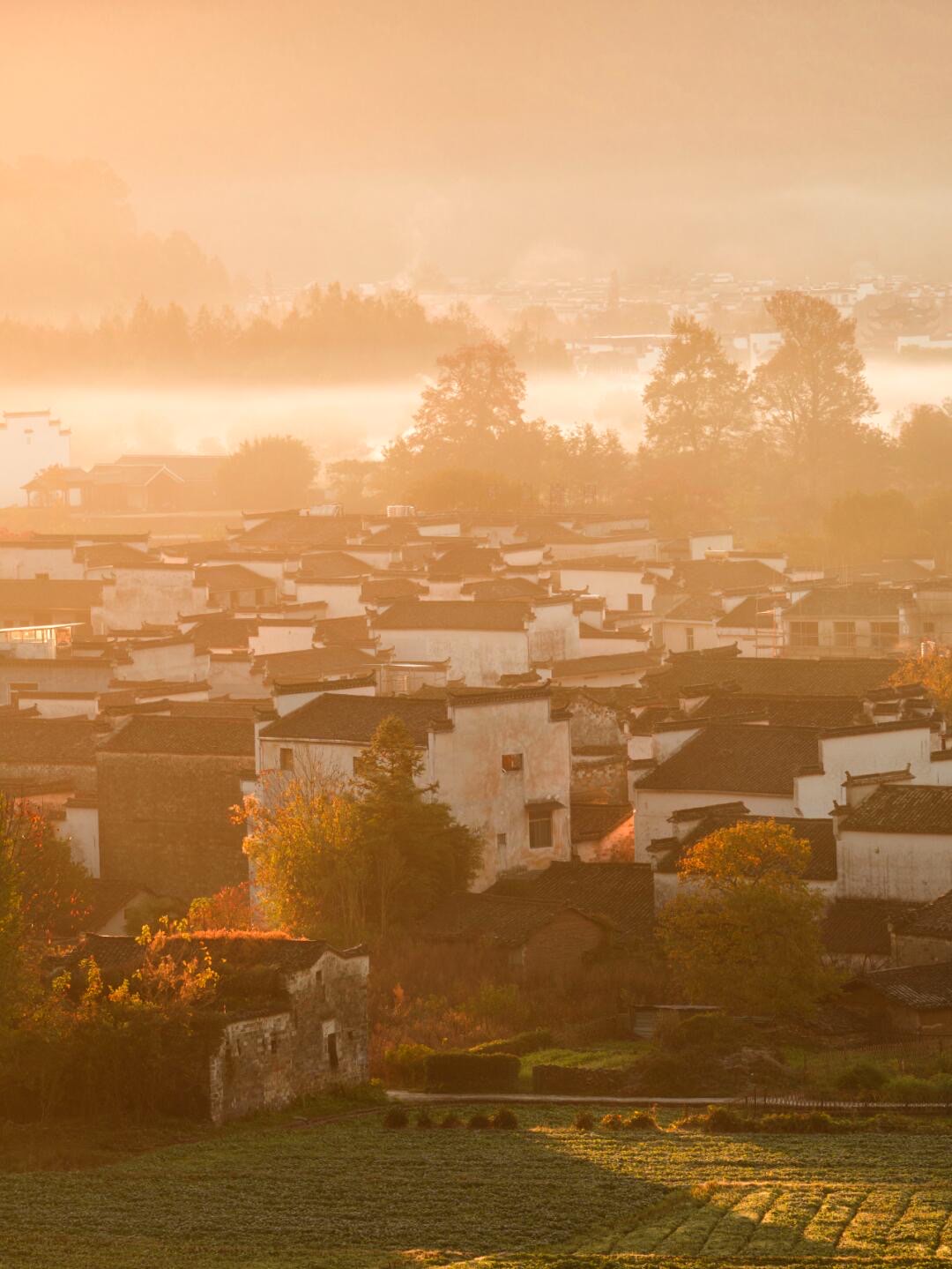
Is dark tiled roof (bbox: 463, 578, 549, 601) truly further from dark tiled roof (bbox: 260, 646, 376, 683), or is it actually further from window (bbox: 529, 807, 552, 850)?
window (bbox: 529, 807, 552, 850)

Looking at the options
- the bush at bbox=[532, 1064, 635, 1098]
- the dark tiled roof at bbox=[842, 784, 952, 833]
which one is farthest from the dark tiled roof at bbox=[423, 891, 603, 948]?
the bush at bbox=[532, 1064, 635, 1098]

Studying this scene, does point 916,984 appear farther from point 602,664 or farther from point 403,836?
point 602,664

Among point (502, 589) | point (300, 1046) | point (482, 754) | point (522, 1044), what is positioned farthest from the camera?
point (502, 589)

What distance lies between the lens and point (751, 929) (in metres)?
33.7

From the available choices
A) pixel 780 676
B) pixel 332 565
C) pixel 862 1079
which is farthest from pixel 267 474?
pixel 862 1079

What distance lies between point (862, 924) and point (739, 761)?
5.98 metres

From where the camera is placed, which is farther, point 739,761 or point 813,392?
point 813,392

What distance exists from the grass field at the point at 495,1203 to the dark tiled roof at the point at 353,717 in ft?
48.1

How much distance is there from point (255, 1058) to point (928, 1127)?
793 cm

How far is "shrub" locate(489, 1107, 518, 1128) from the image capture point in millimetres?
28359

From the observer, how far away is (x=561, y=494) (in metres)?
97.7

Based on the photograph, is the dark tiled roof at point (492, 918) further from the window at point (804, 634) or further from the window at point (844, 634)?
the window at point (844, 634)

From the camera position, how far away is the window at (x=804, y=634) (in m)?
66.0

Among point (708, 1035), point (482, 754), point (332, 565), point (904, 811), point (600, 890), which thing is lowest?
point (708, 1035)
